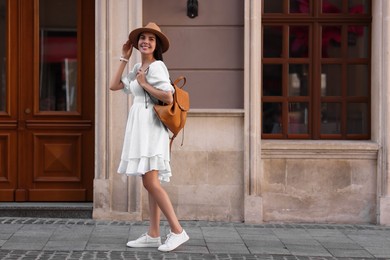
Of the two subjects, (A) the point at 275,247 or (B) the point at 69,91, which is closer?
(A) the point at 275,247

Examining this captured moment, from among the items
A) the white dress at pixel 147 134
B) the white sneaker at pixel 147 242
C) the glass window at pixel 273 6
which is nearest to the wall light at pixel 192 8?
the glass window at pixel 273 6

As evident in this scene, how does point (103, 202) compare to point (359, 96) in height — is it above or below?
below

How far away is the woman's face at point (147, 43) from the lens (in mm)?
7473

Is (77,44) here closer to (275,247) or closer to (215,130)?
(215,130)

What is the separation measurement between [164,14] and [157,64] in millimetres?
2527

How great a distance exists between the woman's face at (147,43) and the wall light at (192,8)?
2.25 metres

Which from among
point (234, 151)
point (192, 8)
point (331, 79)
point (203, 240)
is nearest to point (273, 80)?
point (331, 79)

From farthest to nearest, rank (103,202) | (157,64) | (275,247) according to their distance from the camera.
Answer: (103,202) → (275,247) → (157,64)

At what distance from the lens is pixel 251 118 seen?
959cm

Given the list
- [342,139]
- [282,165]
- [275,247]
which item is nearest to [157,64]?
[275,247]

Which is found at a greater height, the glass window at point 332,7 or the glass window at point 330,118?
the glass window at point 332,7

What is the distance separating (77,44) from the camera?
33.0ft

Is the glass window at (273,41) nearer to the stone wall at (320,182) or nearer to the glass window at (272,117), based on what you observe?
the glass window at (272,117)

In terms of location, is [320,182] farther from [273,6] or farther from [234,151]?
[273,6]
